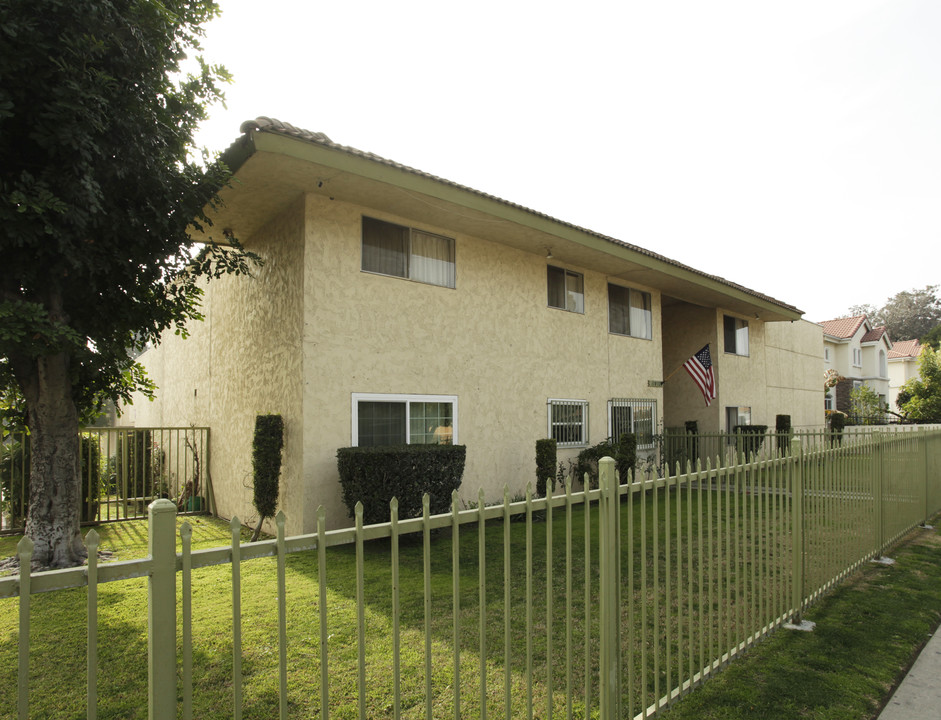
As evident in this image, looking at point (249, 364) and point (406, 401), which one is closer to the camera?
point (406, 401)

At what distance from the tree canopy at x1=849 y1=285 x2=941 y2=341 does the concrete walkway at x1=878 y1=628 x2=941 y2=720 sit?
8091cm

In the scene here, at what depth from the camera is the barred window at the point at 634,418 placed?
1431 cm

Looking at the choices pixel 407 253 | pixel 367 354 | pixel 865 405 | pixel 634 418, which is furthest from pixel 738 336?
pixel 865 405

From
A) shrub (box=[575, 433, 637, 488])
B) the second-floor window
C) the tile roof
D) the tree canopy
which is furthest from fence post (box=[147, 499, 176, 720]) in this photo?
the tree canopy

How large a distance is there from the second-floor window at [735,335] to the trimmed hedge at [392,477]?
565 inches

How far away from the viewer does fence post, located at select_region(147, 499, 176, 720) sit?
6.32 ft

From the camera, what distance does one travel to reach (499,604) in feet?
19.0

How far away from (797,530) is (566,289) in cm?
866

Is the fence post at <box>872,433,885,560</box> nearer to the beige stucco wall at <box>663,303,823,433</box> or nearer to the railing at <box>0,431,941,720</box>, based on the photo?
the railing at <box>0,431,941,720</box>

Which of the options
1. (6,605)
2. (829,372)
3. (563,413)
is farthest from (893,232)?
(6,605)

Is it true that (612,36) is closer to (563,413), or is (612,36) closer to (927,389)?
(563,413)

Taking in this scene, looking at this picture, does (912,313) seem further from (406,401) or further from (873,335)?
(406,401)

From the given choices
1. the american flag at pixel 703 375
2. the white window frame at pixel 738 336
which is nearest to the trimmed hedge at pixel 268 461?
the american flag at pixel 703 375

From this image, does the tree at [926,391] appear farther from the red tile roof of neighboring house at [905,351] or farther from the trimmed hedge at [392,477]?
the trimmed hedge at [392,477]
